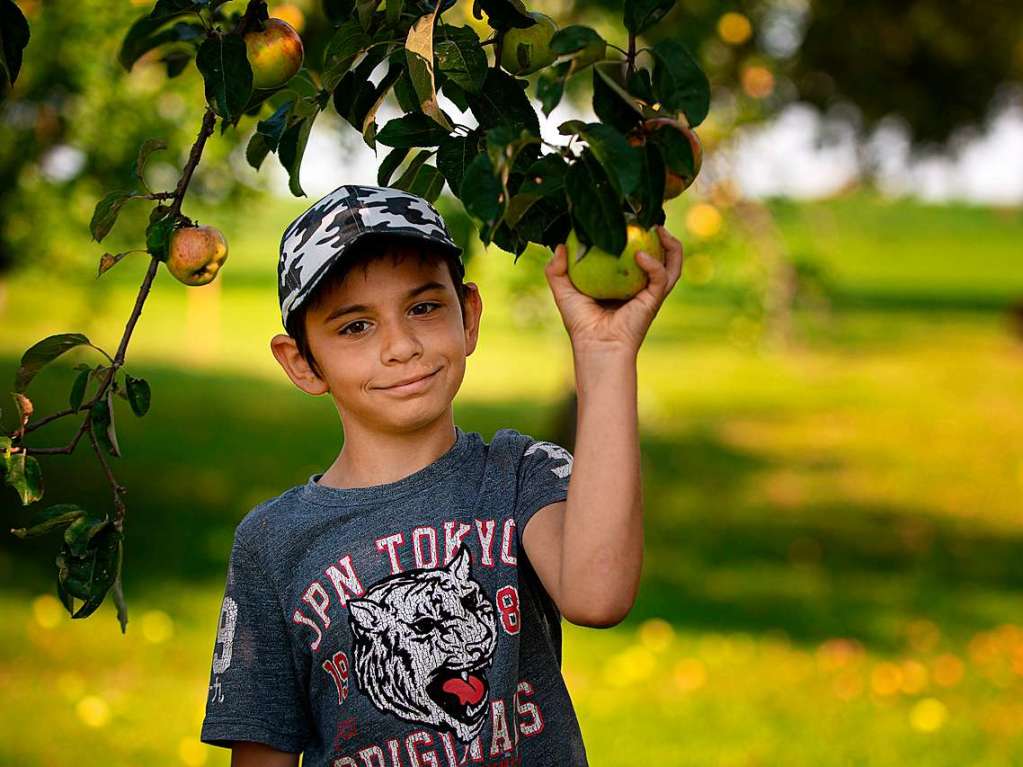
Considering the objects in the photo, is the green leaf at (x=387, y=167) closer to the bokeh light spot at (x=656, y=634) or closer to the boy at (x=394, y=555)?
the boy at (x=394, y=555)

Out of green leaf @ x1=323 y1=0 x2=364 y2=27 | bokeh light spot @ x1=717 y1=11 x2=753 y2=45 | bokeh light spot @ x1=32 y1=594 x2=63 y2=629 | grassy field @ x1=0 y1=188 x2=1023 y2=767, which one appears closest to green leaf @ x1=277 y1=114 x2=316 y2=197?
green leaf @ x1=323 y1=0 x2=364 y2=27

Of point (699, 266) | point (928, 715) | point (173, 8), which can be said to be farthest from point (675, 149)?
point (699, 266)

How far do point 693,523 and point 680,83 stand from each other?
553 centimetres

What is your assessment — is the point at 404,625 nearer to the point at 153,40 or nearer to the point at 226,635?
the point at 226,635

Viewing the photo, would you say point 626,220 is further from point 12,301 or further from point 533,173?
point 12,301

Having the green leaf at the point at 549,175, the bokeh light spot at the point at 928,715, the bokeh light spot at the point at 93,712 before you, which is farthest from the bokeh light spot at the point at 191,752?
the green leaf at the point at 549,175

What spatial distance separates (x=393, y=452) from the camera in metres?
1.53

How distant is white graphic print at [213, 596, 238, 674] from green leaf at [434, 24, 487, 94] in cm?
64

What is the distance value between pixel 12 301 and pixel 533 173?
13.7 metres

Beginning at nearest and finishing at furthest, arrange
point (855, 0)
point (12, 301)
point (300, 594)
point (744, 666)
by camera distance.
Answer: point (300, 594) → point (744, 666) → point (855, 0) → point (12, 301)

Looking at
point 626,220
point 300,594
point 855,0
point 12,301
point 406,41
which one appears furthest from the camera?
point 12,301

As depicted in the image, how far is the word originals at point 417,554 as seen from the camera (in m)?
1.47

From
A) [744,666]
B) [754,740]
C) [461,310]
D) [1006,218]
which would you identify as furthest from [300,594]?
[1006,218]

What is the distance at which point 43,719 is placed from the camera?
12.7ft
